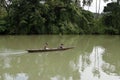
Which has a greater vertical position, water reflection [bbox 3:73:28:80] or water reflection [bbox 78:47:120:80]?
water reflection [bbox 3:73:28:80]

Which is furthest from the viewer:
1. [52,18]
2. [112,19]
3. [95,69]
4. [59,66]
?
[112,19]

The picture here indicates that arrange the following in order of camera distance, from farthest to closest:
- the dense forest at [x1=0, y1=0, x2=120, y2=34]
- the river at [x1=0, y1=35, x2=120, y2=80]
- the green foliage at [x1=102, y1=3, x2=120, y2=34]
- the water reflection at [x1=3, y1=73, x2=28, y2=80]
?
the green foliage at [x1=102, y1=3, x2=120, y2=34]
the dense forest at [x1=0, y1=0, x2=120, y2=34]
the river at [x1=0, y1=35, x2=120, y2=80]
the water reflection at [x1=3, y1=73, x2=28, y2=80]

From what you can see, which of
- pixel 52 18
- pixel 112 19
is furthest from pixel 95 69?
pixel 112 19

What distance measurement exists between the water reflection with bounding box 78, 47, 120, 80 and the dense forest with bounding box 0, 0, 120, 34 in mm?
16661

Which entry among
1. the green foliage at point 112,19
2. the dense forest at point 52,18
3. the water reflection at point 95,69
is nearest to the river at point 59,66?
the water reflection at point 95,69

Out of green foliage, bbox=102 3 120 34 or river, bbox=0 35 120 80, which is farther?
green foliage, bbox=102 3 120 34

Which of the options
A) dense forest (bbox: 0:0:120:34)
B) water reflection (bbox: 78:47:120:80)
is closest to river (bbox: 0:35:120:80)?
water reflection (bbox: 78:47:120:80)

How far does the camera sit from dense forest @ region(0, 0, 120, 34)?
35438 millimetres

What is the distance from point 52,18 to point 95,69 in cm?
→ 2104

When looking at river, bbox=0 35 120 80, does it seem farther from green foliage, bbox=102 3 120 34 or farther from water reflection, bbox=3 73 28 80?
green foliage, bbox=102 3 120 34

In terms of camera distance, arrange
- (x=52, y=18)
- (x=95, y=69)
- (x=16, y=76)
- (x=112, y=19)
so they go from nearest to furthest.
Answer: (x=16, y=76) < (x=95, y=69) < (x=52, y=18) < (x=112, y=19)

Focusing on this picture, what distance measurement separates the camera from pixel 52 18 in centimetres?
3628

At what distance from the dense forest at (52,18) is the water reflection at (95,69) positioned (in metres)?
16.7

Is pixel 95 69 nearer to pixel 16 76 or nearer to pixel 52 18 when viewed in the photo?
pixel 16 76
